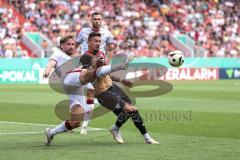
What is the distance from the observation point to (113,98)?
11.6m

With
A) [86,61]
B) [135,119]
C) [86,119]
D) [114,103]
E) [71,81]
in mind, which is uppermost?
[86,61]

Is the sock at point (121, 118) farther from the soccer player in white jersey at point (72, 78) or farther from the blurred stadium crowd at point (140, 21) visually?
the blurred stadium crowd at point (140, 21)

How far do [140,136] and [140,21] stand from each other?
Result: 32412 millimetres

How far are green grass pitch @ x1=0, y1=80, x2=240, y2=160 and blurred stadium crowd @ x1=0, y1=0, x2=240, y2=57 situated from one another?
52.7ft

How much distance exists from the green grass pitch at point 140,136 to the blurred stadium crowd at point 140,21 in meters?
16.0

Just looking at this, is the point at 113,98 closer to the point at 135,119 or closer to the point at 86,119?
the point at 135,119

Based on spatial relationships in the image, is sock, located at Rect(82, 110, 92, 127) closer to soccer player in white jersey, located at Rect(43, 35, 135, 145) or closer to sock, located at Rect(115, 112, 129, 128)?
soccer player in white jersey, located at Rect(43, 35, 135, 145)

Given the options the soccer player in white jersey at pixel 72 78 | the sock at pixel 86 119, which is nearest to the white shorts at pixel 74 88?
the soccer player in white jersey at pixel 72 78

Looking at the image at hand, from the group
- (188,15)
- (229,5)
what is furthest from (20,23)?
(229,5)

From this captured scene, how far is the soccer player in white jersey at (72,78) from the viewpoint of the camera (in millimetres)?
11227

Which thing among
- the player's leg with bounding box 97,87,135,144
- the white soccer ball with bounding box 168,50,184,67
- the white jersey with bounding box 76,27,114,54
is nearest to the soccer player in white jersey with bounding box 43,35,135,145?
the player's leg with bounding box 97,87,135,144

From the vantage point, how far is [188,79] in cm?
4162

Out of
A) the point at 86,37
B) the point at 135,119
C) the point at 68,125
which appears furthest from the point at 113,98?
the point at 86,37

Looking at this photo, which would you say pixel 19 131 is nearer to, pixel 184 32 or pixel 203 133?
pixel 203 133
